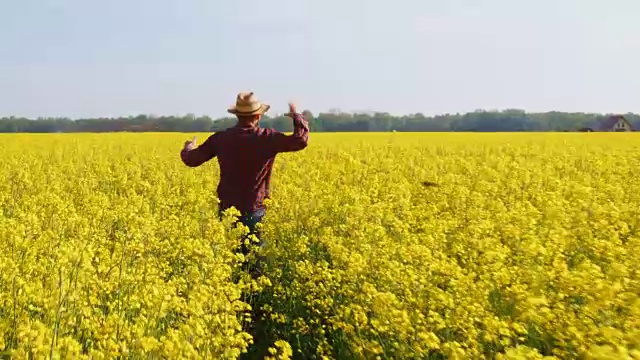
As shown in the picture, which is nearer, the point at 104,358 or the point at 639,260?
the point at 104,358

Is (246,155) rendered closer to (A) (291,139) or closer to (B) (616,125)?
(A) (291,139)

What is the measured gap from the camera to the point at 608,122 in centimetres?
5244

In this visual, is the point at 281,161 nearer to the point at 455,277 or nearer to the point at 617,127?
the point at 455,277

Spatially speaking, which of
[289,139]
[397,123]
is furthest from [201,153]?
[397,123]

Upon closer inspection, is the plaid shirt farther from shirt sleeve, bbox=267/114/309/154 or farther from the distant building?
the distant building

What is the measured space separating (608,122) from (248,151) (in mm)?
53487

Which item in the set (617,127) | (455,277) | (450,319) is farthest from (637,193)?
(617,127)

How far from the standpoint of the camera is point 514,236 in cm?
479

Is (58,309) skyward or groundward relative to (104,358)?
skyward

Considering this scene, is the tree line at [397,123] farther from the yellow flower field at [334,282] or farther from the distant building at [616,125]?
the yellow flower field at [334,282]

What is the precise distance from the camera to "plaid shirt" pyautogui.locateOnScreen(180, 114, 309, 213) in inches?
210

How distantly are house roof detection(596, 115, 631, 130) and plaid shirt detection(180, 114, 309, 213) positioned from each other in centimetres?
5218

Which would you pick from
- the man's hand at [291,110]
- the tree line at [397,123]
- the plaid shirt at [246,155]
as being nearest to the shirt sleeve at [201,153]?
the plaid shirt at [246,155]

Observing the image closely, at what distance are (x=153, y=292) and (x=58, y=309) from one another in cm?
57
